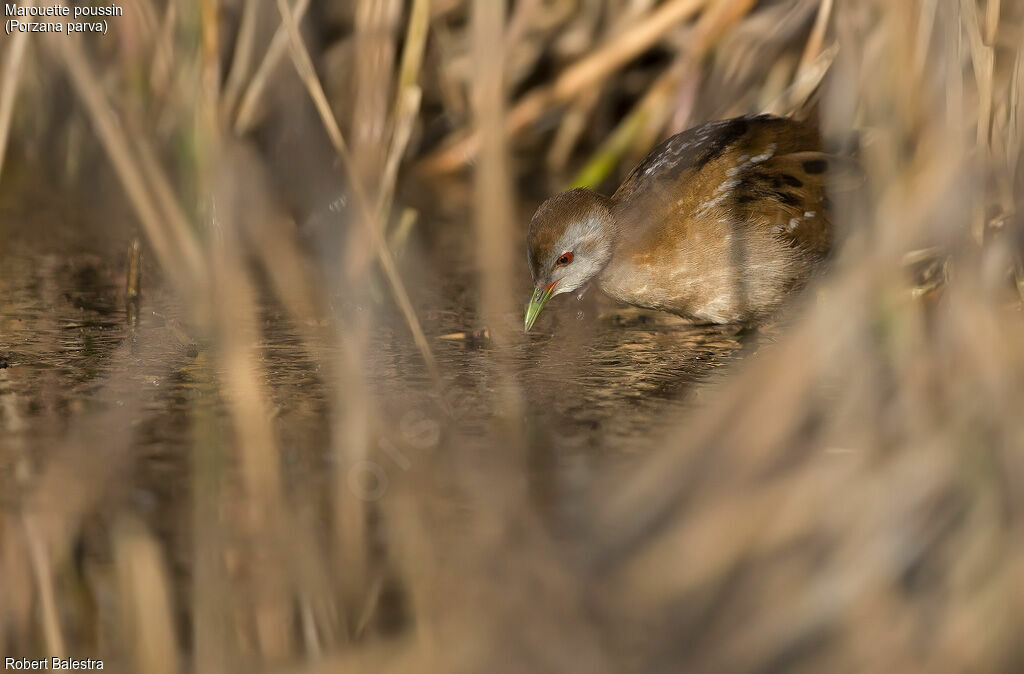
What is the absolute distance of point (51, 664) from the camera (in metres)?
1.73

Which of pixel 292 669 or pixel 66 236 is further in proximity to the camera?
pixel 66 236

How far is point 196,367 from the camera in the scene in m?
2.94

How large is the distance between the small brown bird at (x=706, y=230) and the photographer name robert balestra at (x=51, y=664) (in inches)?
73.9

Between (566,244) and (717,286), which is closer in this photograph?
(717,286)

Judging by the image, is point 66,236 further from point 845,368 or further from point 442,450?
point 845,368

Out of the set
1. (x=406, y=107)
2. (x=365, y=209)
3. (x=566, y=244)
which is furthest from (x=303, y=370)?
(x=406, y=107)

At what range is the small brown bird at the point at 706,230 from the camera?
3.39 metres

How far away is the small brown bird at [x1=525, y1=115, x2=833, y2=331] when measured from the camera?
3.39 metres

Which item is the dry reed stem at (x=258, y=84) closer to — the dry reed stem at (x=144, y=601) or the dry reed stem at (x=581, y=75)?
the dry reed stem at (x=581, y=75)

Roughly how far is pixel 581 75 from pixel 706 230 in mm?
1747

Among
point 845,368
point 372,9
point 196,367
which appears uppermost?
point 372,9

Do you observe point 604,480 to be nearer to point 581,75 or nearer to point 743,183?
point 743,183

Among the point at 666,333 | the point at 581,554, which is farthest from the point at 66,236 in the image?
the point at 581,554

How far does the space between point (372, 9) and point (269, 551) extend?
6.98 ft
